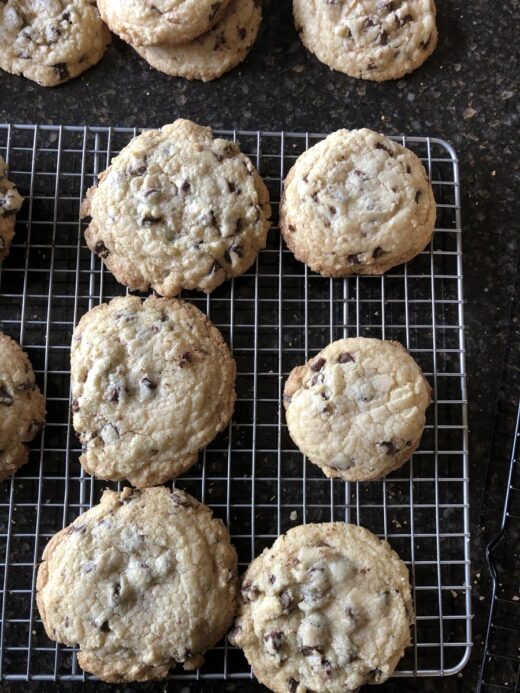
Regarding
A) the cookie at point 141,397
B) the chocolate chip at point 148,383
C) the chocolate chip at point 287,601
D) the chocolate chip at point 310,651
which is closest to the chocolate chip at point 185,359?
the cookie at point 141,397

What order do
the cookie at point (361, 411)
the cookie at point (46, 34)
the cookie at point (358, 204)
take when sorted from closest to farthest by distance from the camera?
1. the cookie at point (361, 411)
2. the cookie at point (358, 204)
3. the cookie at point (46, 34)

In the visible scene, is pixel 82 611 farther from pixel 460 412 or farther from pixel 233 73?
pixel 233 73

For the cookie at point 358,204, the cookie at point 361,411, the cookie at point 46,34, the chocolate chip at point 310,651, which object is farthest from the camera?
the cookie at point 46,34

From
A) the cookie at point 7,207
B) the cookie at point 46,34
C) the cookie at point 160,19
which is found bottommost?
the cookie at point 7,207

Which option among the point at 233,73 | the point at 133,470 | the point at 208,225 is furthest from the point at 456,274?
the point at 133,470

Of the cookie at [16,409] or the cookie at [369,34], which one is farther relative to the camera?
the cookie at [369,34]

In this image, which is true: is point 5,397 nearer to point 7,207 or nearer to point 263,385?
point 7,207

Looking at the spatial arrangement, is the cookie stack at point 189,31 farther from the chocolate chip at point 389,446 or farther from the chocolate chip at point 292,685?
the chocolate chip at point 292,685
